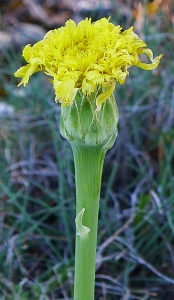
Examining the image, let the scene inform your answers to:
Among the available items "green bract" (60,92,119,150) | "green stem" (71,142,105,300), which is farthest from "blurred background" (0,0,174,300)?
"green bract" (60,92,119,150)

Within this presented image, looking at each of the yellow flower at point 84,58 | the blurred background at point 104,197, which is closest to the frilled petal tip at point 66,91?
the yellow flower at point 84,58

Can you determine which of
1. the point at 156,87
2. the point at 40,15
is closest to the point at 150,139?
the point at 156,87

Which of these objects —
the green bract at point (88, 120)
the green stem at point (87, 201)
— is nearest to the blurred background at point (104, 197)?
the green stem at point (87, 201)

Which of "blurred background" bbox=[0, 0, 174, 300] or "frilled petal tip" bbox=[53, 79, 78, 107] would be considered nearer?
"frilled petal tip" bbox=[53, 79, 78, 107]

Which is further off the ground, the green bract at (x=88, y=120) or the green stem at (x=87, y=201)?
the green bract at (x=88, y=120)

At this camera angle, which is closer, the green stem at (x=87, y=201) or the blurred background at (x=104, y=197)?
the green stem at (x=87, y=201)

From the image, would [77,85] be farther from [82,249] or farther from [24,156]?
[24,156]

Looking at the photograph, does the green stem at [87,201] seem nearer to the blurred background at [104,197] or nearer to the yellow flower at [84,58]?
the yellow flower at [84,58]

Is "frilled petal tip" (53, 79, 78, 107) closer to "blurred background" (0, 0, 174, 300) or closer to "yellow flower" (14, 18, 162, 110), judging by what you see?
"yellow flower" (14, 18, 162, 110)
